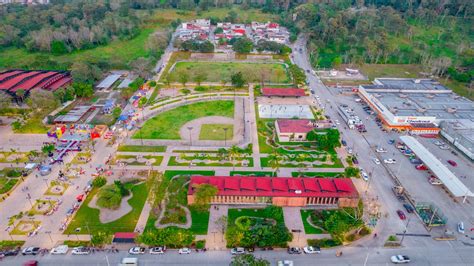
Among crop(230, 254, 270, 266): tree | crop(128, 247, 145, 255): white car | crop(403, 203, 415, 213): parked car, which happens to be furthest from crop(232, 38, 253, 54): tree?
crop(230, 254, 270, 266): tree

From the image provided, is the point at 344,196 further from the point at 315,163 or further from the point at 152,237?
the point at 152,237

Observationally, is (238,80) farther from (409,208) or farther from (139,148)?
(409,208)

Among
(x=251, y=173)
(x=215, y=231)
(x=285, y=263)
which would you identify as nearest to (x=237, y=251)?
(x=215, y=231)

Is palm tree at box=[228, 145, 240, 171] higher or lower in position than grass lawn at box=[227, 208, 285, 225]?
higher

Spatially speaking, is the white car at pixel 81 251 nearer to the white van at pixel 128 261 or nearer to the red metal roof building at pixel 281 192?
the white van at pixel 128 261

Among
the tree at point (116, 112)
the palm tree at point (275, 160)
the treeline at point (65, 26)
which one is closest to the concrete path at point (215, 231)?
the palm tree at point (275, 160)

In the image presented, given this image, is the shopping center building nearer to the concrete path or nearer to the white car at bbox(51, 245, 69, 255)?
the concrete path

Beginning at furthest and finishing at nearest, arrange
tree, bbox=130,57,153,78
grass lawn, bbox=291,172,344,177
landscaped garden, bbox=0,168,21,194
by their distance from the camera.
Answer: tree, bbox=130,57,153,78
grass lawn, bbox=291,172,344,177
landscaped garden, bbox=0,168,21,194
